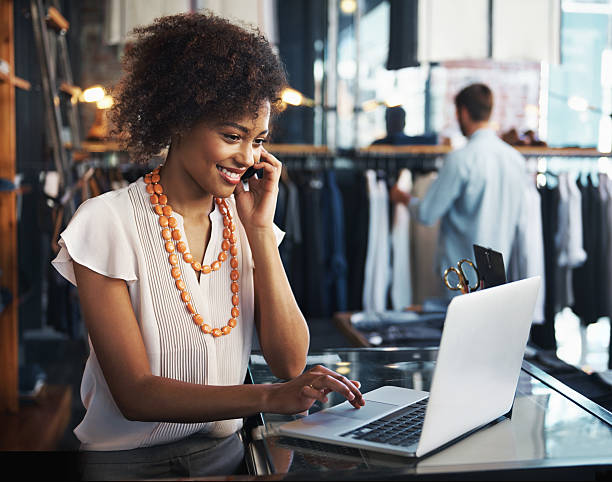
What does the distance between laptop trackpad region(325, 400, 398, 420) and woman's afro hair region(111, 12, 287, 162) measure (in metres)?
0.59

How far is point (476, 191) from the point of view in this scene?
3.67 meters

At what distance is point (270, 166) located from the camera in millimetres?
1585

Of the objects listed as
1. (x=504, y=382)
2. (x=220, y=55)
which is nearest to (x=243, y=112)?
(x=220, y=55)

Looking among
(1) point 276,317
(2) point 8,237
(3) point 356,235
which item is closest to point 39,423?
(2) point 8,237

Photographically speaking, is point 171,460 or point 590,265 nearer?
point 171,460

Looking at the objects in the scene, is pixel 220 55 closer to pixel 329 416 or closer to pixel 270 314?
pixel 270 314

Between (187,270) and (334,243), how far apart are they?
8.92 ft

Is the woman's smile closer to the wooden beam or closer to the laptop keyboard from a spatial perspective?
the laptop keyboard

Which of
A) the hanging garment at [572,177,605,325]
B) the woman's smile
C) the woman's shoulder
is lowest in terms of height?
the hanging garment at [572,177,605,325]

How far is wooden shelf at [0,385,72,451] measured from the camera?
297cm

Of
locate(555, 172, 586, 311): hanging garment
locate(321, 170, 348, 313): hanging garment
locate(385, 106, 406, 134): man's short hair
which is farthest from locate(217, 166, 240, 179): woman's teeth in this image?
locate(385, 106, 406, 134): man's short hair

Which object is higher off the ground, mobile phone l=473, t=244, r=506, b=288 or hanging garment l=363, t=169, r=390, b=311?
mobile phone l=473, t=244, r=506, b=288

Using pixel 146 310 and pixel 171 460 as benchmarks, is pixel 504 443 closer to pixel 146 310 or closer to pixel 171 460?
pixel 171 460

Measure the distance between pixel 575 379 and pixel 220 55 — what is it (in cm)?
130
